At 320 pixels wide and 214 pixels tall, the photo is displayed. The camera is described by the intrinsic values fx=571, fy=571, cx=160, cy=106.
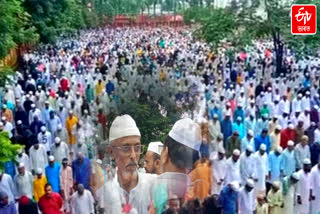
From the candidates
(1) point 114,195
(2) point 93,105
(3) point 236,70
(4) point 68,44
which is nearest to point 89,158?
(1) point 114,195

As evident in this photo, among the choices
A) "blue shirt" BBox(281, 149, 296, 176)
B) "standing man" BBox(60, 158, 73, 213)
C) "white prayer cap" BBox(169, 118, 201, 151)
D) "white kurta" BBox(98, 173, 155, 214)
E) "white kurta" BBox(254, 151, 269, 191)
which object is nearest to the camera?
"white kurta" BBox(98, 173, 155, 214)

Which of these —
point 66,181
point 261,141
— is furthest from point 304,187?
point 66,181

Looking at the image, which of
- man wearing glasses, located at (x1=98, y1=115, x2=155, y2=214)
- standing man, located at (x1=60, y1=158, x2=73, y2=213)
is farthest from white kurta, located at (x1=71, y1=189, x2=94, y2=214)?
man wearing glasses, located at (x1=98, y1=115, x2=155, y2=214)

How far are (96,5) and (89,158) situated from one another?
18.4 m

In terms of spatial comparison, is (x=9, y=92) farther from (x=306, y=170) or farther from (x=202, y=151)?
(x=306, y=170)

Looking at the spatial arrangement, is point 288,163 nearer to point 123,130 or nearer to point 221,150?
point 221,150

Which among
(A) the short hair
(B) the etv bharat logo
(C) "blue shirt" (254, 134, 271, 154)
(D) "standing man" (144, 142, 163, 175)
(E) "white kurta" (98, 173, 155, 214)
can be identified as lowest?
(C) "blue shirt" (254, 134, 271, 154)

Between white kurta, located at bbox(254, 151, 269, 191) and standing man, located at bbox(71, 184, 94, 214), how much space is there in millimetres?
1745

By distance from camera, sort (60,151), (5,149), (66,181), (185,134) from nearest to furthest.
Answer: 1. (185,134)
2. (5,149)
3. (66,181)
4. (60,151)

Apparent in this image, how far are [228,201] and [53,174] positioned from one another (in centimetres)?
180

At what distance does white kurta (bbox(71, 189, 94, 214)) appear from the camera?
4980mm

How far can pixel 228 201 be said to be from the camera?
4855mm

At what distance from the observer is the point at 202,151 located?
5.59 meters

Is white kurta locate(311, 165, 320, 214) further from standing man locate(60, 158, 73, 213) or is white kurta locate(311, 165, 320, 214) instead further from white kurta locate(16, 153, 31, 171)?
white kurta locate(16, 153, 31, 171)
